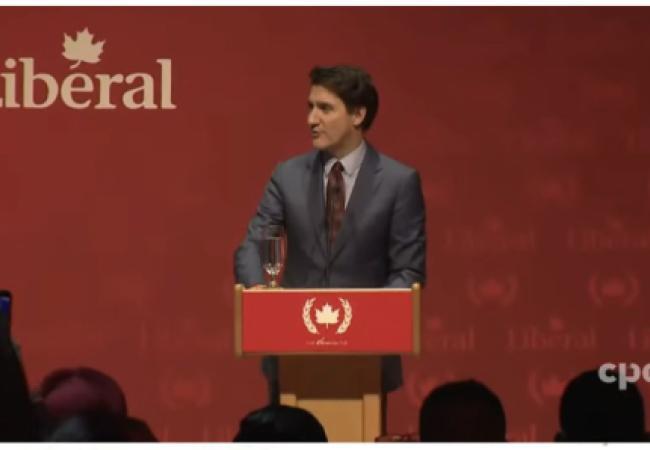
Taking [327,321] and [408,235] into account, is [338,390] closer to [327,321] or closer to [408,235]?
[327,321]

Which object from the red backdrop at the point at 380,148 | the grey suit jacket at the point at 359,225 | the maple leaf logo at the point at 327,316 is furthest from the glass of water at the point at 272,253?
the red backdrop at the point at 380,148

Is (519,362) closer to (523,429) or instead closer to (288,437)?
(523,429)

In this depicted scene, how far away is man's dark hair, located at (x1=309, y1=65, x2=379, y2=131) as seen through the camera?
16.1 ft

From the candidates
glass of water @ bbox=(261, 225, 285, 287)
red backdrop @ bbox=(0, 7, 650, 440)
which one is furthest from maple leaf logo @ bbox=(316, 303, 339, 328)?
red backdrop @ bbox=(0, 7, 650, 440)

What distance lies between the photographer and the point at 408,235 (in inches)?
192

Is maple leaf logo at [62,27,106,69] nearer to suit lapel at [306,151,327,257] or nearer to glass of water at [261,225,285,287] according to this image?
suit lapel at [306,151,327,257]

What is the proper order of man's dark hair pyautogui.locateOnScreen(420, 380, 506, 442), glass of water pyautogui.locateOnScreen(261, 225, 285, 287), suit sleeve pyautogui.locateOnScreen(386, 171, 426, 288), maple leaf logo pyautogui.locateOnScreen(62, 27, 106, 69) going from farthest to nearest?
1. maple leaf logo pyautogui.locateOnScreen(62, 27, 106, 69)
2. suit sleeve pyautogui.locateOnScreen(386, 171, 426, 288)
3. glass of water pyautogui.locateOnScreen(261, 225, 285, 287)
4. man's dark hair pyautogui.locateOnScreen(420, 380, 506, 442)

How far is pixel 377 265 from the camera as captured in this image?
4.96m

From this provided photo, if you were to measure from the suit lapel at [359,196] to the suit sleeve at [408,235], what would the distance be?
11 cm

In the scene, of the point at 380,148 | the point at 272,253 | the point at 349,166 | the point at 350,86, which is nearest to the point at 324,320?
the point at 272,253

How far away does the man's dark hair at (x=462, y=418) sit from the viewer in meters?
3.17

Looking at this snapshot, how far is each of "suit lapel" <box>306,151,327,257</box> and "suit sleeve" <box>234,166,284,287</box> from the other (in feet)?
0.37

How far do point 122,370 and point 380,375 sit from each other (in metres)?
1.65

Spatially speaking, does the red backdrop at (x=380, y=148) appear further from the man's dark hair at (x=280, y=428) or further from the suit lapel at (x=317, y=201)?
the man's dark hair at (x=280, y=428)
